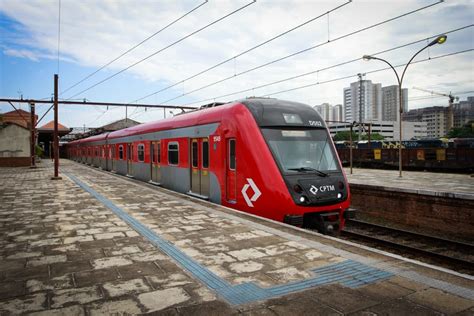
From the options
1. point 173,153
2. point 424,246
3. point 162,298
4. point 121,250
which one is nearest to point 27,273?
point 121,250

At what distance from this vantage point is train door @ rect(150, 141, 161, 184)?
48.9ft

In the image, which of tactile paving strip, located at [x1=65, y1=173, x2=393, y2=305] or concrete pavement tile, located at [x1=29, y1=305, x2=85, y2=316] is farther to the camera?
tactile paving strip, located at [x1=65, y1=173, x2=393, y2=305]

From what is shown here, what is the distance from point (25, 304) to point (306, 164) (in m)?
6.17

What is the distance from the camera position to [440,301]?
3.78 metres

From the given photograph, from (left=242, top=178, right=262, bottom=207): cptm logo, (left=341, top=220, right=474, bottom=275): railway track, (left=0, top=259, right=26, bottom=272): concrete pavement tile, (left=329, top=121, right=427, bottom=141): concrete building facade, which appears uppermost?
(left=329, top=121, right=427, bottom=141): concrete building facade

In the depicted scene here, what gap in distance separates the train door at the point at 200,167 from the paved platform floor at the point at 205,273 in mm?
3063

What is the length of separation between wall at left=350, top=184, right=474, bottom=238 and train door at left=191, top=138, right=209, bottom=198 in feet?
23.6

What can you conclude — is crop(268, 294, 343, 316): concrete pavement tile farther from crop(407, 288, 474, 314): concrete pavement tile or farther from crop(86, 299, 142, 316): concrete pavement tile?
crop(86, 299, 142, 316): concrete pavement tile

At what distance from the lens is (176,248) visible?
5.76 m

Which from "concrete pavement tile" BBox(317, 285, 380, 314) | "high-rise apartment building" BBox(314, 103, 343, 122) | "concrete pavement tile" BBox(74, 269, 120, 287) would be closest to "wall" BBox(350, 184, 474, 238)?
"concrete pavement tile" BBox(317, 285, 380, 314)

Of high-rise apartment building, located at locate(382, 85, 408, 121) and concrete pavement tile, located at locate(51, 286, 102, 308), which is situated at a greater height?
high-rise apartment building, located at locate(382, 85, 408, 121)

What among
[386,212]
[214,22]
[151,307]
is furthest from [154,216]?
[386,212]

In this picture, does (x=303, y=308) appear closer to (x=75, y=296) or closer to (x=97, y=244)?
(x=75, y=296)

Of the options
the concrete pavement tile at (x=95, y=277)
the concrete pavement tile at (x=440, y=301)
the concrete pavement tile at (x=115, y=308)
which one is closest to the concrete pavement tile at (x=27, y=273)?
the concrete pavement tile at (x=95, y=277)
